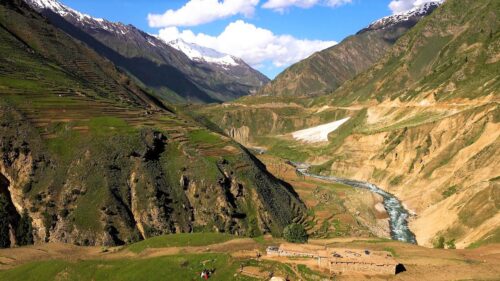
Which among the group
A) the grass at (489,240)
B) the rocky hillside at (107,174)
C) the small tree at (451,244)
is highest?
the rocky hillside at (107,174)

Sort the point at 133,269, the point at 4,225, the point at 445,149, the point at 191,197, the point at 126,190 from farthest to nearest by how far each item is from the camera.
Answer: the point at 445,149
the point at 191,197
the point at 126,190
the point at 4,225
the point at 133,269

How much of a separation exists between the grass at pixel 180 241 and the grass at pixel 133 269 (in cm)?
569

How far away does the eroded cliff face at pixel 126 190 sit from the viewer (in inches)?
2857

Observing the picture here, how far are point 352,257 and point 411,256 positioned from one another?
40.6 feet

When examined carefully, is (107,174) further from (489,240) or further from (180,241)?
(489,240)

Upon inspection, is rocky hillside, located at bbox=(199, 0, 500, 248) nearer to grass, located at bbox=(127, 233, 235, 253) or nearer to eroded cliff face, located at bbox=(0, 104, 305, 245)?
eroded cliff face, located at bbox=(0, 104, 305, 245)

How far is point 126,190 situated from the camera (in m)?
79.4

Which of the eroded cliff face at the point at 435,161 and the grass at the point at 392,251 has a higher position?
the eroded cliff face at the point at 435,161

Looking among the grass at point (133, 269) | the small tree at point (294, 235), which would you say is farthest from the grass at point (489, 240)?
the grass at point (133, 269)

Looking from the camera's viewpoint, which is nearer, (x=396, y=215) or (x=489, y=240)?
(x=489, y=240)

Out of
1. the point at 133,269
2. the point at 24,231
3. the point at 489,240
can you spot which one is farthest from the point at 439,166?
the point at 24,231

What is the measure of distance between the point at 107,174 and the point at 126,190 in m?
4.10

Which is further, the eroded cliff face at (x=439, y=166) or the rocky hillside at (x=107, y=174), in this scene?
the eroded cliff face at (x=439, y=166)

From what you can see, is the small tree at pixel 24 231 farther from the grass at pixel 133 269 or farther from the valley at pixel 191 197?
the grass at pixel 133 269
